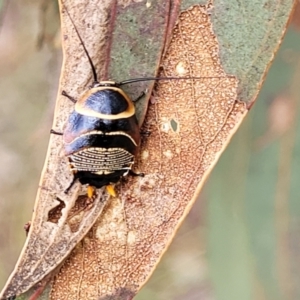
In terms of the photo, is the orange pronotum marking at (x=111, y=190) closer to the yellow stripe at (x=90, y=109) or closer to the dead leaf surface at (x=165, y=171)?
the dead leaf surface at (x=165, y=171)

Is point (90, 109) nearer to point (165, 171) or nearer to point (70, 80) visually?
point (70, 80)

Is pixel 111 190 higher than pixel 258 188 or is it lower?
lower

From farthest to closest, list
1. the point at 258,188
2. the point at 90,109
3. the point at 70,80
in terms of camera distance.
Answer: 1. the point at 258,188
2. the point at 90,109
3. the point at 70,80

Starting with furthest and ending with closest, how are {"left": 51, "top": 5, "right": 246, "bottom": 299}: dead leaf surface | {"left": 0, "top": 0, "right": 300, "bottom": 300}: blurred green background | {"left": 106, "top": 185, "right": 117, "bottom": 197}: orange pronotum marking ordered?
{"left": 0, "top": 0, "right": 300, "bottom": 300}: blurred green background, {"left": 106, "top": 185, "right": 117, "bottom": 197}: orange pronotum marking, {"left": 51, "top": 5, "right": 246, "bottom": 299}: dead leaf surface

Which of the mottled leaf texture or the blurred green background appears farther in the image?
the blurred green background

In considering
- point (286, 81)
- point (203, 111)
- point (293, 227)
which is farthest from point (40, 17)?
point (293, 227)

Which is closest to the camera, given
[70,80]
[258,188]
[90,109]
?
[70,80]

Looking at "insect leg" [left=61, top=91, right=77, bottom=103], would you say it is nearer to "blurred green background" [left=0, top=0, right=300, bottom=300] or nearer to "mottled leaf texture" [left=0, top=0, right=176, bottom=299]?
"mottled leaf texture" [left=0, top=0, right=176, bottom=299]

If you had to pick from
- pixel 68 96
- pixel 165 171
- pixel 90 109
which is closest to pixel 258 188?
pixel 165 171

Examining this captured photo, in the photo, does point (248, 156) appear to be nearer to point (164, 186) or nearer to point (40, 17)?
point (164, 186)

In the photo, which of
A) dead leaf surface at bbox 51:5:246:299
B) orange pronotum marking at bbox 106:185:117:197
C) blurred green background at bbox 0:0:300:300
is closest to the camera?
dead leaf surface at bbox 51:5:246:299

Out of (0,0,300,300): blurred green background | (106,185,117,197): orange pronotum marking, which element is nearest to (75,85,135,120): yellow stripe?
(106,185,117,197): orange pronotum marking
